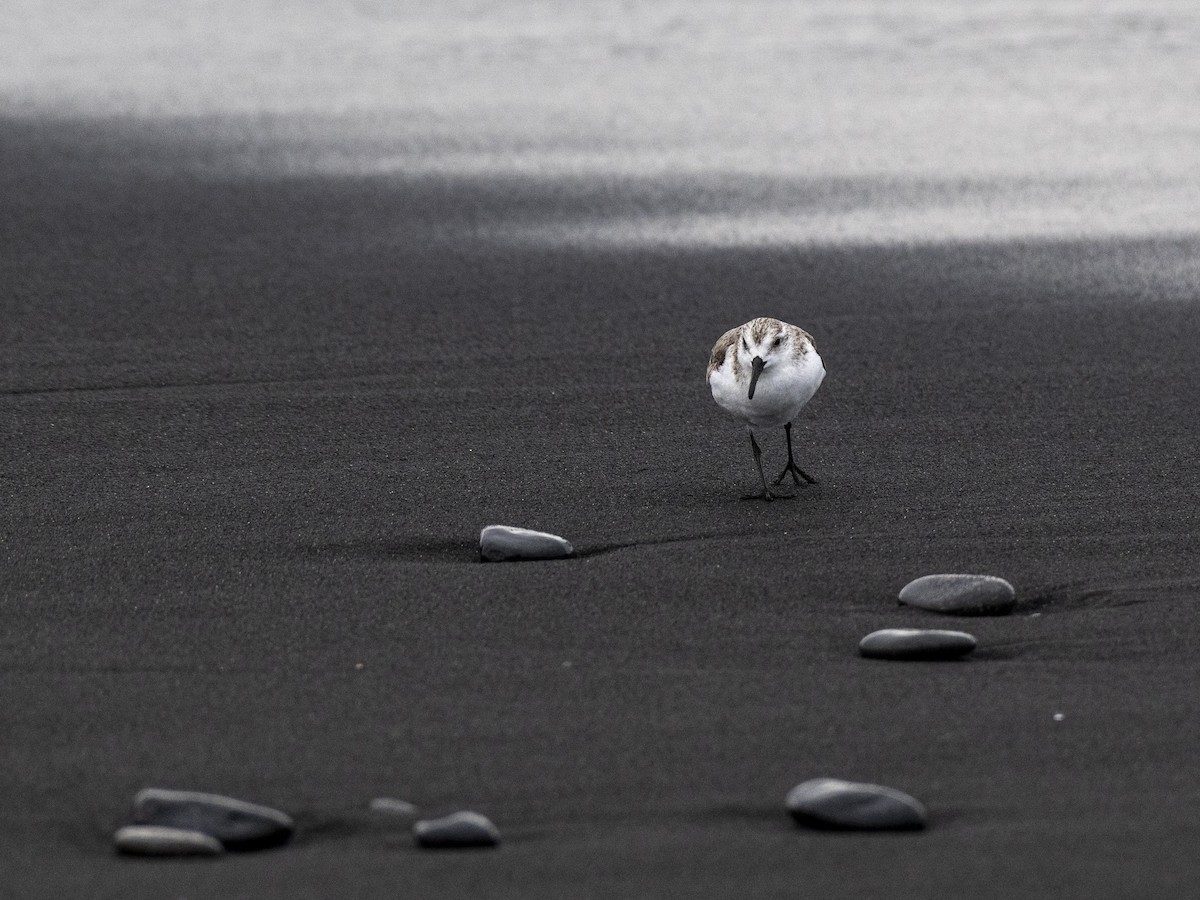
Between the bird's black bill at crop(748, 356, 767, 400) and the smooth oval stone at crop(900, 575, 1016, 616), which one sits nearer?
the smooth oval stone at crop(900, 575, 1016, 616)

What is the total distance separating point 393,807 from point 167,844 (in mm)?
361

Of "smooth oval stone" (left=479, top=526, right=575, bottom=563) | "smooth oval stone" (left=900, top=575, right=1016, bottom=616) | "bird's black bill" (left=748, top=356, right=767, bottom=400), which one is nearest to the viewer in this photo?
"smooth oval stone" (left=900, top=575, right=1016, bottom=616)

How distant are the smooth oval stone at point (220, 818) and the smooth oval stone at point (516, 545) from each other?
156cm

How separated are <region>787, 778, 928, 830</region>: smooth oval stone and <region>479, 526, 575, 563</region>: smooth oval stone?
63.5 inches

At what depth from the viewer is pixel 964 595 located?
4.05m

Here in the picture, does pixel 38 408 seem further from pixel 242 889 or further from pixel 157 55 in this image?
pixel 157 55

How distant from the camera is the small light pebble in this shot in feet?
9.77

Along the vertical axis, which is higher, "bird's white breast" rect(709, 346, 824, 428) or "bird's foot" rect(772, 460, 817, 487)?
"bird's white breast" rect(709, 346, 824, 428)

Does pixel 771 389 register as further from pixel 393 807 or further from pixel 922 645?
pixel 393 807

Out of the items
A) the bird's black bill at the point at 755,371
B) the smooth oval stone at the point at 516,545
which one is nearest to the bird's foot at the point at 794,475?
the bird's black bill at the point at 755,371

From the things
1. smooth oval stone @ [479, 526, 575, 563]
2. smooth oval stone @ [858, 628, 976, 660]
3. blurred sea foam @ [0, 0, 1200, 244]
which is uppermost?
blurred sea foam @ [0, 0, 1200, 244]

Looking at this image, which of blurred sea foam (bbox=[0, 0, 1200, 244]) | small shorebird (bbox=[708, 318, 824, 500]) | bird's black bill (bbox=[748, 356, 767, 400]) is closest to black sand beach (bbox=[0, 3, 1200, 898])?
small shorebird (bbox=[708, 318, 824, 500])

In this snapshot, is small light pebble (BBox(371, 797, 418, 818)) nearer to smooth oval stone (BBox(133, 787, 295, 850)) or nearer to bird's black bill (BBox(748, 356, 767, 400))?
smooth oval stone (BBox(133, 787, 295, 850))

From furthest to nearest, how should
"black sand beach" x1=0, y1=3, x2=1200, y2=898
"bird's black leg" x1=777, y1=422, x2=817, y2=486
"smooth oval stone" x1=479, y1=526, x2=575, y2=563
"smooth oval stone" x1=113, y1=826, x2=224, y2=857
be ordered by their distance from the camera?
"bird's black leg" x1=777, y1=422, x2=817, y2=486 < "smooth oval stone" x1=479, y1=526, x2=575, y2=563 < "black sand beach" x1=0, y1=3, x2=1200, y2=898 < "smooth oval stone" x1=113, y1=826, x2=224, y2=857
